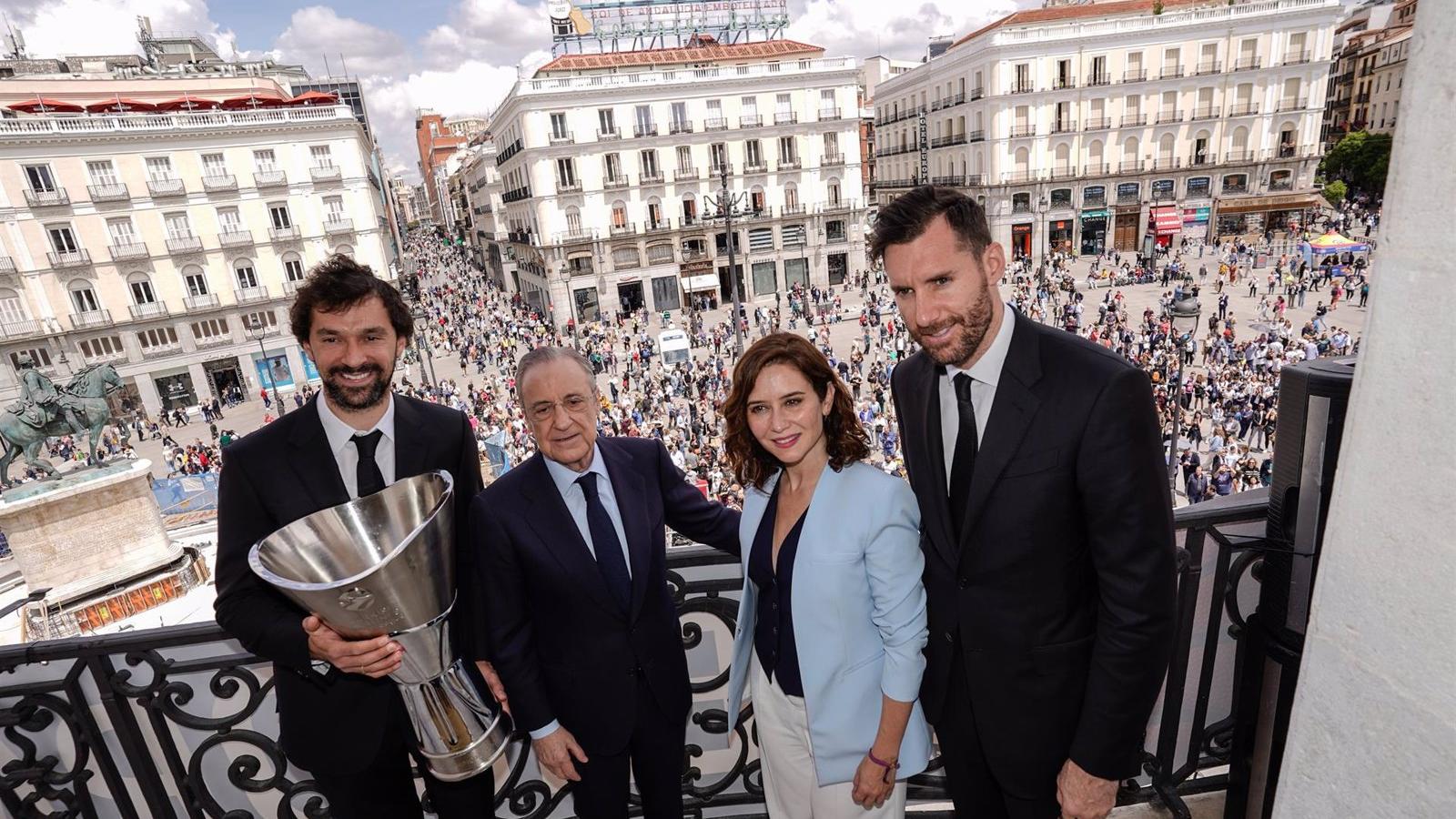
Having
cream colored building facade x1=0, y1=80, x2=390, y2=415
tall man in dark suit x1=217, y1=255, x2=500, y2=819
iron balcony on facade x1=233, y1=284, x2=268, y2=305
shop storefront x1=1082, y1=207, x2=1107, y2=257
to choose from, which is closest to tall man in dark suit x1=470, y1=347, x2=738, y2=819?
tall man in dark suit x1=217, y1=255, x2=500, y2=819

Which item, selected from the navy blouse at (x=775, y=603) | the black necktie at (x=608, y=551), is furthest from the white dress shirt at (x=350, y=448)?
the navy blouse at (x=775, y=603)

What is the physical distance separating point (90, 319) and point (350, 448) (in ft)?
124

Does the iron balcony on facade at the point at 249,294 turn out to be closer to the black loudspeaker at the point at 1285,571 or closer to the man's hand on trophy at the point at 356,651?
the man's hand on trophy at the point at 356,651

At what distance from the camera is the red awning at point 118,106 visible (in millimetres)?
30531

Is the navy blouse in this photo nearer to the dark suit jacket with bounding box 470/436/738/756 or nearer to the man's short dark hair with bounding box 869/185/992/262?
the dark suit jacket with bounding box 470/436/738/756

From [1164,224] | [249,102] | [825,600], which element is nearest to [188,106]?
[249,102]

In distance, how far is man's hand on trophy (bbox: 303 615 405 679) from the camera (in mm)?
1896

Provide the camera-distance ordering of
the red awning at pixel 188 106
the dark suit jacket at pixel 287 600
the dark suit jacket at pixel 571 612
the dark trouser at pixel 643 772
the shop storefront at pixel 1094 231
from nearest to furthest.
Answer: the dark suit jacket at pixel 287 600 < the dark suit jacket at pixel 571 612 < the dark trouser at pixel 643 772 < the red awning at pixel 188 106 < the shop storefront at pixel 1094 231

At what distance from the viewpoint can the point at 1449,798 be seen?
1060mm

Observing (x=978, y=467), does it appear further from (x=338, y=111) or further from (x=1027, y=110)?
(x=1027, y=110)

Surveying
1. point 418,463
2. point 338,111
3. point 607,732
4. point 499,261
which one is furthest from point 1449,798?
point 499,261

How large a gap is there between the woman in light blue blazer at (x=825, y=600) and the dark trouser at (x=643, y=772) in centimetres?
37

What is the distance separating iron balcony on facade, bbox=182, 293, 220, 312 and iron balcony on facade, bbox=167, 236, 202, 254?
1.94m

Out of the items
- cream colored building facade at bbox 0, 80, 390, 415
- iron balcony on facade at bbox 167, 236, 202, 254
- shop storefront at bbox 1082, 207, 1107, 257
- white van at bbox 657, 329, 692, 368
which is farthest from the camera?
shop storefront at bbox 1082, 207, 1107, 257
